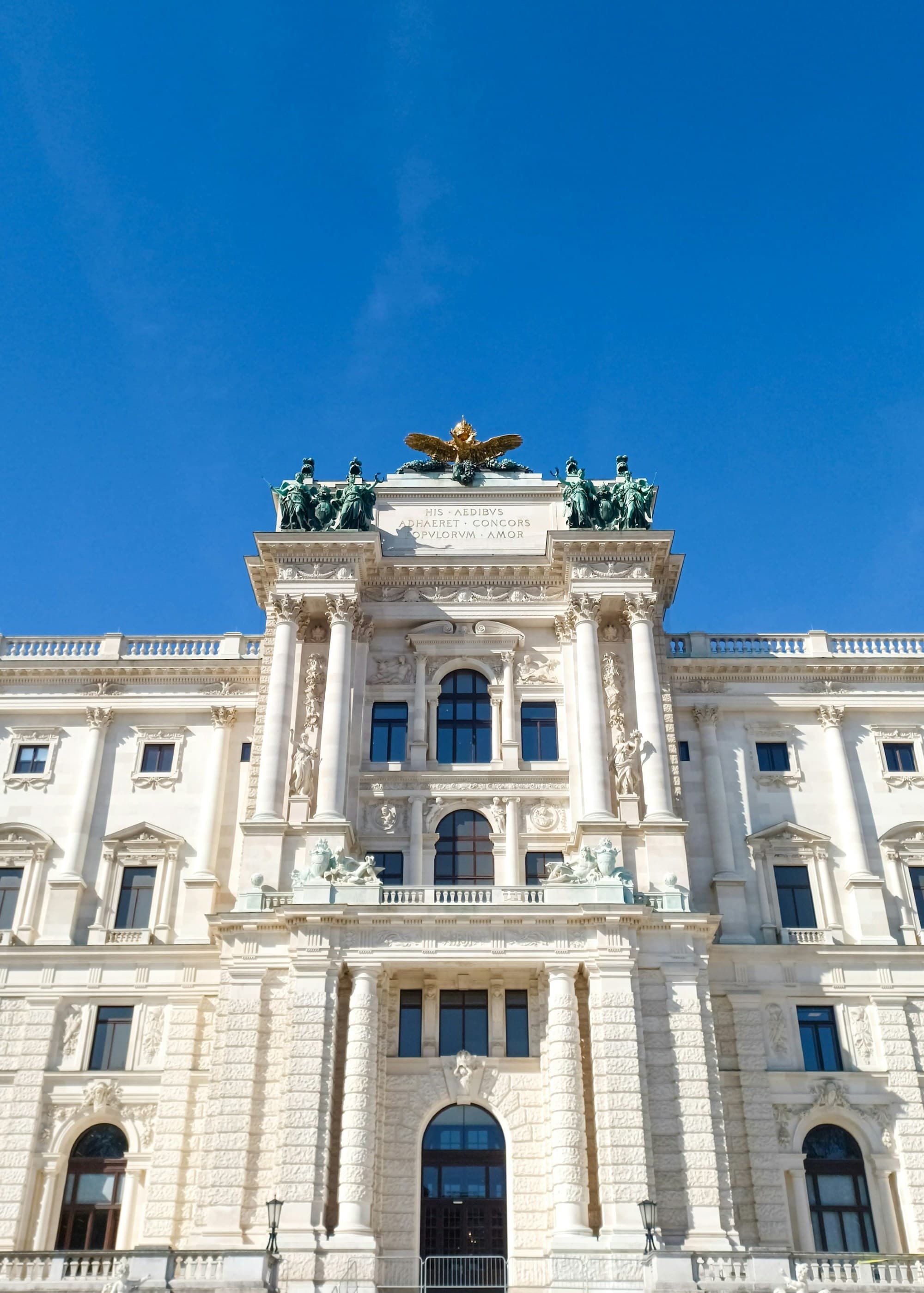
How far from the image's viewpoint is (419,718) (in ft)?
134

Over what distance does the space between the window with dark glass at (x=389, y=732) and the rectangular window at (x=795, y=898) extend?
43.9 feet

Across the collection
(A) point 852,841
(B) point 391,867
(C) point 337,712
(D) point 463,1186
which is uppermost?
(C) point 337,712

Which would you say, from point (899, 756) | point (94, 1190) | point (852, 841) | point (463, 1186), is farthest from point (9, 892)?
point (899, 756)

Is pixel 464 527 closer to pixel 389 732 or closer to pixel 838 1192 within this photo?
pixel 389 732

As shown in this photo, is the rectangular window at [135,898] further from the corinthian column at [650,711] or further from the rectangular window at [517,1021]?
the corinthian column at [650,711]

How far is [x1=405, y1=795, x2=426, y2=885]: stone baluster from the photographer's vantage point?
38094 mm

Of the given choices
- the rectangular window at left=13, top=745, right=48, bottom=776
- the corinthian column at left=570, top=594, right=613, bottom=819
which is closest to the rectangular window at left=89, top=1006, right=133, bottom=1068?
the rectangular window at left=13, top=745, right=48, bottom=776

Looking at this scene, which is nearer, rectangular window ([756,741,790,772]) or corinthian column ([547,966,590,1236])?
corinthian column ([547,966,590,1236])

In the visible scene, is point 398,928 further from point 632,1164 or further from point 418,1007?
point 632,1164

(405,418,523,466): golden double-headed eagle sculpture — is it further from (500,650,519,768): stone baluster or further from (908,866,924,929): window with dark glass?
(908,866,924,929): window with dark glass

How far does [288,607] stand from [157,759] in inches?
292

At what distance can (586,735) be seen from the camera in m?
38.9

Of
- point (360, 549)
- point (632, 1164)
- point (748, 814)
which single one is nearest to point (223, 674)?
point (360, 549)

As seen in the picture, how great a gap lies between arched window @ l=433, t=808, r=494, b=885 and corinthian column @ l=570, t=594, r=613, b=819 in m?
3.51
